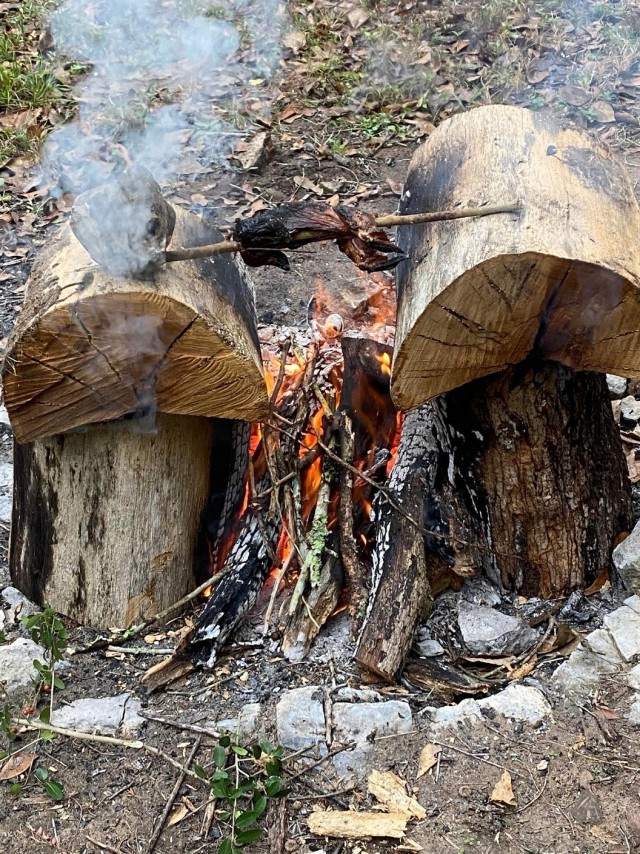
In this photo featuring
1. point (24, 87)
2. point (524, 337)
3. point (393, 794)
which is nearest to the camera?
point (393, 794)

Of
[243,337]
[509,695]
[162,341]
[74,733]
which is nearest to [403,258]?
→ [243,337]

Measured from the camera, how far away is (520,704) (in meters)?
2.69

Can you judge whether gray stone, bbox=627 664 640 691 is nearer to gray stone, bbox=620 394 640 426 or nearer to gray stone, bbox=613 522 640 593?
gray stone, bbox=613 522 640 593

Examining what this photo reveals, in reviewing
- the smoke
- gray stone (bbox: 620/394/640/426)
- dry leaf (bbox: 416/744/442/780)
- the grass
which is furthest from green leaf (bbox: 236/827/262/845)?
the grass

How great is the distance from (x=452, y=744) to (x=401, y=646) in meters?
0.41

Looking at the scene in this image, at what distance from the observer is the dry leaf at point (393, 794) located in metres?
2.41

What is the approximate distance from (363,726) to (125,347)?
1.34 metres

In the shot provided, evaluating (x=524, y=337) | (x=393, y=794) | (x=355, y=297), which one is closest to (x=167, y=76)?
(x=355, y=297)

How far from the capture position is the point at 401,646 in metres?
2.93

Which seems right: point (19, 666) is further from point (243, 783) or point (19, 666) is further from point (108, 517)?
point (243, 783)

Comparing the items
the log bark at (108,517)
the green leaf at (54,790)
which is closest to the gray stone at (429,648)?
the log bark at (108,517)

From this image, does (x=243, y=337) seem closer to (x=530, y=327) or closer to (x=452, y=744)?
(x=530, y=327)

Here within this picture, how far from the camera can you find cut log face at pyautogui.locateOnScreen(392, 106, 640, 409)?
8.26 feet

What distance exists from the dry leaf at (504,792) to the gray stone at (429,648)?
0.62 meters
